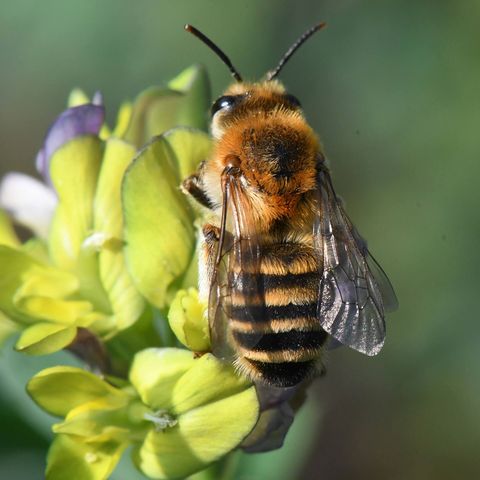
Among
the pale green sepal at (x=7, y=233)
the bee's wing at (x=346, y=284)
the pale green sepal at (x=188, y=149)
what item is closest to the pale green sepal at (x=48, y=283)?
the pale green sepal at (x=7, y=233)

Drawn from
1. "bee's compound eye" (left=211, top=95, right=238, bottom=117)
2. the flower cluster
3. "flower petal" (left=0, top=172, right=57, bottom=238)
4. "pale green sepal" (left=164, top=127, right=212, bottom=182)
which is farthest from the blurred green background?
"bee's compound eye" (left=211, top=95, right=238, bottom=117)

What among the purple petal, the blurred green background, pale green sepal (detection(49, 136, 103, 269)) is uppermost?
the purple petal

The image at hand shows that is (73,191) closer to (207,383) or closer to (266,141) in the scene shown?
(266,141)

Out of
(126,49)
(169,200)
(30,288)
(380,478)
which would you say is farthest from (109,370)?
(126,49)

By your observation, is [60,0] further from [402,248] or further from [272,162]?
[272,162]

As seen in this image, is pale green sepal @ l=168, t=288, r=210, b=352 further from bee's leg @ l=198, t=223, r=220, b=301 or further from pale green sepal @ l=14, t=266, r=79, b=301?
pale green sepal @ l=14, t=266, r=79, b=301

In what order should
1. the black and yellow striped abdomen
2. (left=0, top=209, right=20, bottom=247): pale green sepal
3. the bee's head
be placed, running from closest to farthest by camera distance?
the black and yellow striped abdomen, the bee's head, (left=0, top=209, right=20, bottom=247): pale green sepal
